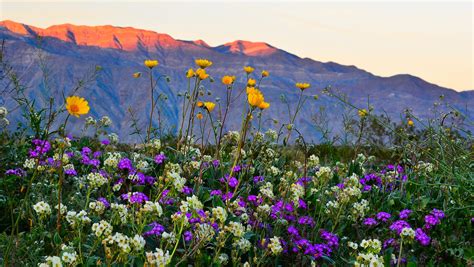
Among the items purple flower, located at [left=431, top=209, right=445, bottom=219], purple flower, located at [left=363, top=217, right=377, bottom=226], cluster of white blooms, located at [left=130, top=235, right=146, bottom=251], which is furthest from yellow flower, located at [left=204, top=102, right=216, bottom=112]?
cluster of white blooms, located at [left=130, top=235, right=146, bottom=251]

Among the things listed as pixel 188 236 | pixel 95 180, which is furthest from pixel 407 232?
pixel 95 180

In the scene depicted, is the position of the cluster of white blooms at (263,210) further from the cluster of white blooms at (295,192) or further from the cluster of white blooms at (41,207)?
the cluster of white blooms at (41,207)

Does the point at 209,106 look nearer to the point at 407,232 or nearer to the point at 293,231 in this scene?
the point at 293,231

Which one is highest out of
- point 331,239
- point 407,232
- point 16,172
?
point 407,232

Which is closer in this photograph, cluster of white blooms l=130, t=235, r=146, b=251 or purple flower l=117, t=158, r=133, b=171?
cluster of white blooms l=130, t=235, r=146, b=251

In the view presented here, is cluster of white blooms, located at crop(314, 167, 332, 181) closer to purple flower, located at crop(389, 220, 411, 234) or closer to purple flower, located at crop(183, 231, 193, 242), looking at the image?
purple flower, located at crop(389, 220, 411, 234)

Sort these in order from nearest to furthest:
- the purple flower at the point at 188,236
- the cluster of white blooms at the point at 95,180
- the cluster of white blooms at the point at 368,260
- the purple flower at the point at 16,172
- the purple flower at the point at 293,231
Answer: the cluster of white blooms at the point at 368,260, the purple flower at the point at 188,236, the cluster of white blooms at the point at 95,180, the purple flower at the point at 293,231, the purple flower at the point at 16,172

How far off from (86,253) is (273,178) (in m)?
2.68

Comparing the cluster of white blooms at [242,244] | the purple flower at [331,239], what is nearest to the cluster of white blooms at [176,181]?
the cluster of white blooms at [242,244]

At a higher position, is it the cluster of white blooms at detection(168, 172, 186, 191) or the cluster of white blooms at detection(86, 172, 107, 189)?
the cluster of white blooms at detection(168, 172, 186, 191)

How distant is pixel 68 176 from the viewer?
5719 millimetres

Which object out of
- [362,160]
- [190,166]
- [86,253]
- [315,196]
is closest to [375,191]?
[315,196]

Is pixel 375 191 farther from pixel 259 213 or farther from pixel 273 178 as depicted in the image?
pixel 259 213

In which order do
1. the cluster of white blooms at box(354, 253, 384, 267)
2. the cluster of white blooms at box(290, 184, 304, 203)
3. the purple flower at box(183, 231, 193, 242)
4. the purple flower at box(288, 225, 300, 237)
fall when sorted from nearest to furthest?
the cluster of white blooms at box(354, 253, 384, 267)
the purple flower at box(183, 231, 193, 242)
the purple flower at box(288, 225, 300, 237)
the cluster of white blooms at box(290, 184, 304, 203)
